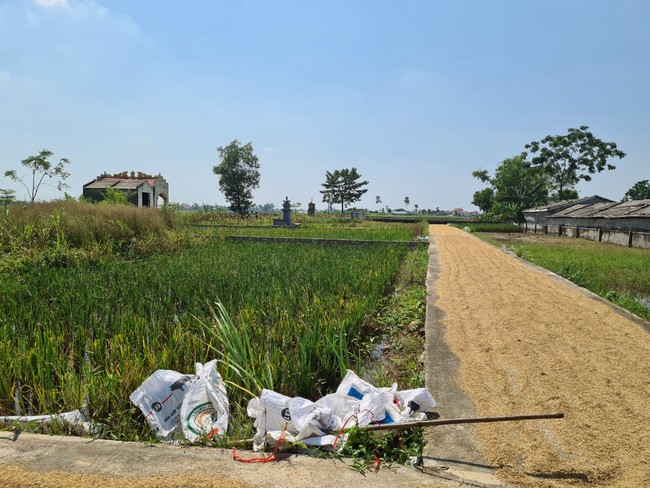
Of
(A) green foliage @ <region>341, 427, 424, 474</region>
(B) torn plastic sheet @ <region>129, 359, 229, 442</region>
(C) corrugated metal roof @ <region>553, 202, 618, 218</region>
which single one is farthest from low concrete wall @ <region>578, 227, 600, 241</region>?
(B) torn plastic sheet @ <region>129, 359, 229, 442</region>

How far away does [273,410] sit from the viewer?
2.24 metres

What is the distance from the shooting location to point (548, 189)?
2007 inches

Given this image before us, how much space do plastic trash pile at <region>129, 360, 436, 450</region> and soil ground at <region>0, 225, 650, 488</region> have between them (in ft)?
0.53

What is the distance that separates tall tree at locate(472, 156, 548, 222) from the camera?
43.6 m

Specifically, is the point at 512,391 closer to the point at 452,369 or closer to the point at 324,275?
the point at 452,369

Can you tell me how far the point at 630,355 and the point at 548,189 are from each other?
2150 inches

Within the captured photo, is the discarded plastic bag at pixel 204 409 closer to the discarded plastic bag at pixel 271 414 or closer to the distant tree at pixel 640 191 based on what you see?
the discarded plastic bag at pixel 271 414

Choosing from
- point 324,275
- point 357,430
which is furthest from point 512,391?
point 324,275

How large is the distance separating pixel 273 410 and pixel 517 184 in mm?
54106

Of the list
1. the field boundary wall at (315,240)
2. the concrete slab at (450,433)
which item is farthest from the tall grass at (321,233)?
the concrete slab at (450,433)

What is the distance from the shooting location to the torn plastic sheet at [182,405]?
91.1 inches

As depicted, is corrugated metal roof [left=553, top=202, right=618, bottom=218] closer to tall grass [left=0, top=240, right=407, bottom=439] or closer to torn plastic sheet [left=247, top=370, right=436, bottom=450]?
tall grass [left=0, top=240, right=407, bottom=439]

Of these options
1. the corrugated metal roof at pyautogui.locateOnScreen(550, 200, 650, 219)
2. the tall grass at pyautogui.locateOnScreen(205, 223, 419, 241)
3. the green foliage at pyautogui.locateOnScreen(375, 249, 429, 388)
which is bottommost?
the green foliage at pyautogui.locateOnScreen(375, 249, 429, 388)

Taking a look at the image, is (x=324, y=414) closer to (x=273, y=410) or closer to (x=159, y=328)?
(x=273, y=410)
